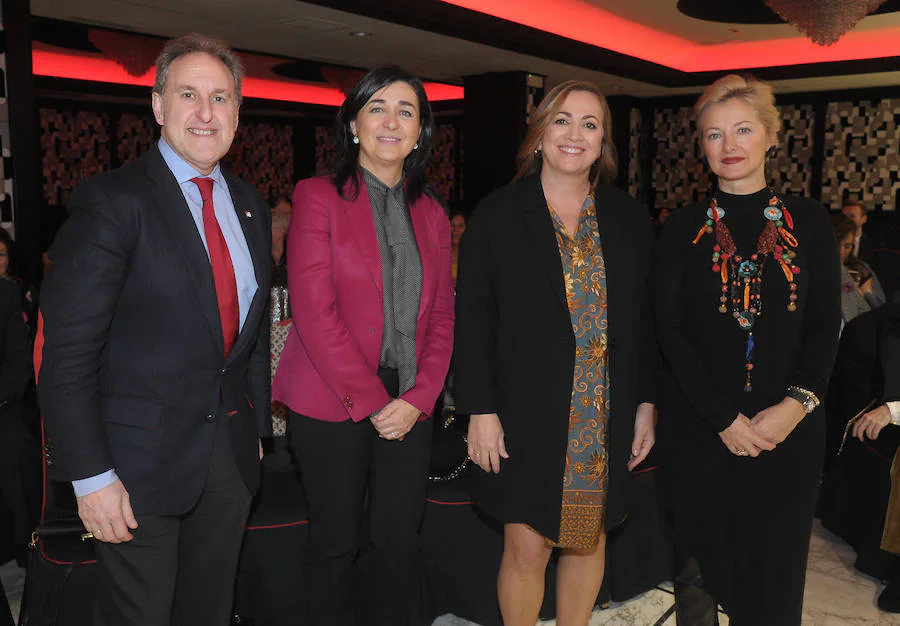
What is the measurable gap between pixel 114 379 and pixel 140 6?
5190 millimetres

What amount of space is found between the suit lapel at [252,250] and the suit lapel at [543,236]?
0.67m

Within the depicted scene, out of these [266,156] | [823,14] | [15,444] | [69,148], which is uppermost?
[823,14]

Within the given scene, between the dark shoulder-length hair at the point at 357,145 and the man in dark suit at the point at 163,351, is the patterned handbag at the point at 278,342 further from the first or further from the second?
the man in dark suit at the point at 163,351

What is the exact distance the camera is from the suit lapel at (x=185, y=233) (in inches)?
61.2

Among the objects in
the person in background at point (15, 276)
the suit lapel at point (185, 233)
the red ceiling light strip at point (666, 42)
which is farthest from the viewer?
the red ceiling light strip at point (666, 42)

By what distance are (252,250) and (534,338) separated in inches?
28.8

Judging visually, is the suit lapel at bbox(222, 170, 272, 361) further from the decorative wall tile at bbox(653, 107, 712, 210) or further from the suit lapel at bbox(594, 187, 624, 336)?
the decorative wall tile at bbox(653, 107, 712, 210)

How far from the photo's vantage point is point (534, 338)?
1950 millimetres

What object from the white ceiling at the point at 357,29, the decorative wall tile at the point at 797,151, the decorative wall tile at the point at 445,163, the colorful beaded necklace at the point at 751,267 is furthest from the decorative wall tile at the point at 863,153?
the colorful beaded necklace at the point at 751,267

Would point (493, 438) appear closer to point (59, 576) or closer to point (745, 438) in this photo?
point (745, 438)

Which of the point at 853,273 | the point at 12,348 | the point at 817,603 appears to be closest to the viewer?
the point at 817,603

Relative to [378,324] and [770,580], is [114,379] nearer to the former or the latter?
[378,324]

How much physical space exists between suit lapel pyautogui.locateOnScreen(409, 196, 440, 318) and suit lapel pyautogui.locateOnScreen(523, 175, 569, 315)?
286mm

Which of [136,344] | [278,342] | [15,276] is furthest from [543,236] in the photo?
[15,276]
